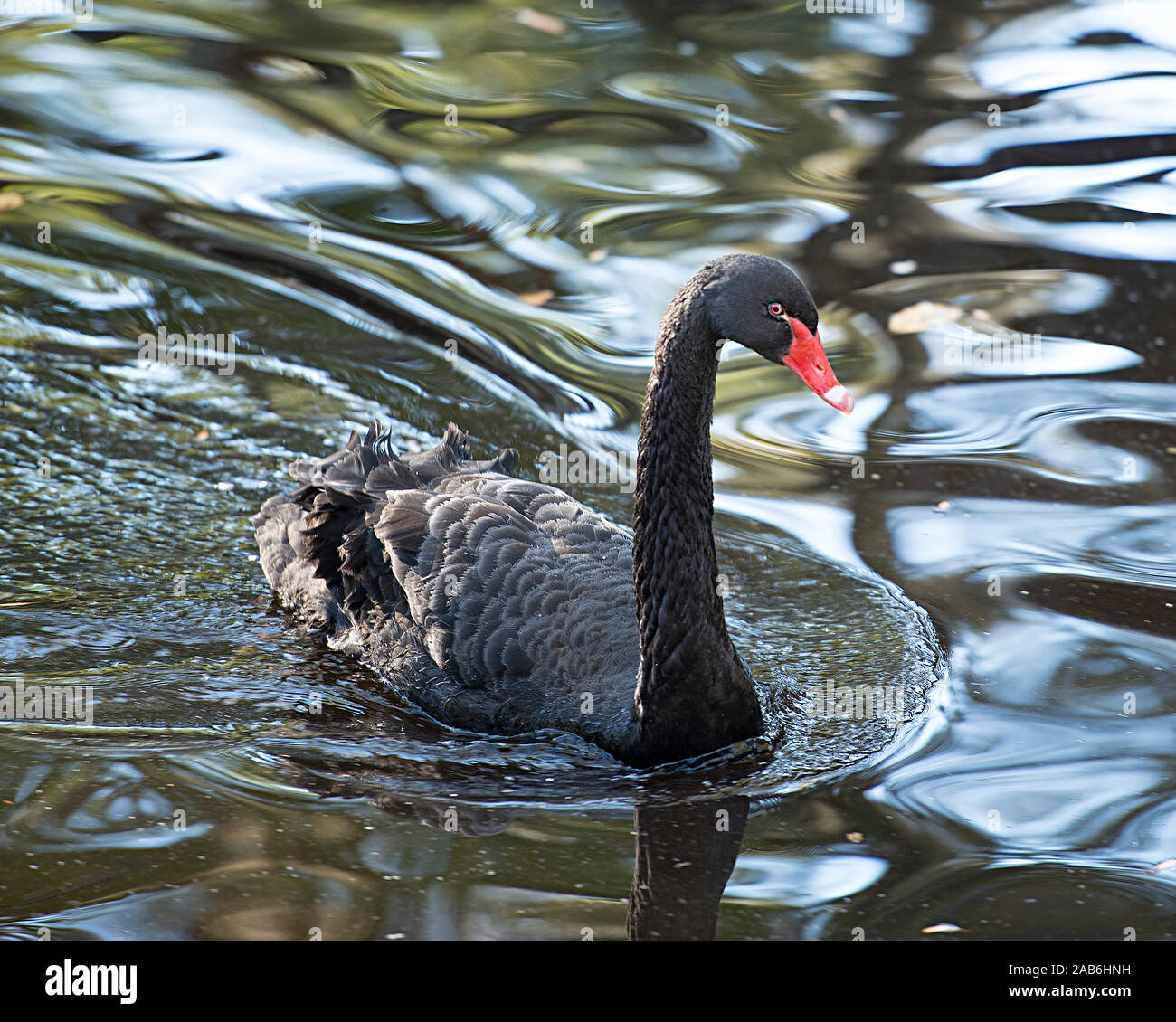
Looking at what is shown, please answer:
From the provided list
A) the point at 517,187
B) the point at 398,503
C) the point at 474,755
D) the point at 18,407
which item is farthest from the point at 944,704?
the point at 517,187

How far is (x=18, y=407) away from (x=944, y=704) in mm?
5281

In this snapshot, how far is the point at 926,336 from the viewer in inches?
362

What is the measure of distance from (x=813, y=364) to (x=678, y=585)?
0.92 meters

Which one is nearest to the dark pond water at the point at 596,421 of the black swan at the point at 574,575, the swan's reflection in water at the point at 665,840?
the swan's reflection in water at the point at 665,840

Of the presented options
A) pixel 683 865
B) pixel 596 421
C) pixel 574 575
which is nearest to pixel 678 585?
pixel 574 575

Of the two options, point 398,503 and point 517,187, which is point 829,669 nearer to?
point 398,503

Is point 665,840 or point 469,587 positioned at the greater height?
point 469,587

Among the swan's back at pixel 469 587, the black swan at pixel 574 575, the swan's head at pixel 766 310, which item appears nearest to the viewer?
the swan's head at pixel 766 310

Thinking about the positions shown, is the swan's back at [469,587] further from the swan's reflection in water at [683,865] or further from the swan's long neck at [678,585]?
the swan's reflection in water at [683,865]

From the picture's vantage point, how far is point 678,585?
17.5 feet

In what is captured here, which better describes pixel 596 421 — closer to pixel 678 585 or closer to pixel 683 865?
pixel 678 585

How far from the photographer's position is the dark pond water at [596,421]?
485 centimetres
